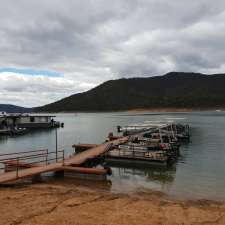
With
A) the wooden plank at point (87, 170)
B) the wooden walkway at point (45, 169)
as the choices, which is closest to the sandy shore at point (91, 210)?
the wooden walkway at point (45, 169)

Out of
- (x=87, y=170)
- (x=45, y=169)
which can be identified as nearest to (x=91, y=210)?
(x=87, y=170)

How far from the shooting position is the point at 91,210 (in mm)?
11641

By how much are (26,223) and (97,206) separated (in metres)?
3.31

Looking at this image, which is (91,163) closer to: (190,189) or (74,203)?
(190,189)

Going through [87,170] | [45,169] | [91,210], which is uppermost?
[45,169]

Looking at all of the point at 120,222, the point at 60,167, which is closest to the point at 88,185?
the point at 60,167

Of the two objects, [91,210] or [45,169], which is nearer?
[91,210]

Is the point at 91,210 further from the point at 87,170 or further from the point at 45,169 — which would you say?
→ the point at 45,169

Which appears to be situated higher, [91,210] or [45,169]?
[45,169]

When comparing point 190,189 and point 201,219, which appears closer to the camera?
point 201,219

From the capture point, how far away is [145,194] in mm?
16219

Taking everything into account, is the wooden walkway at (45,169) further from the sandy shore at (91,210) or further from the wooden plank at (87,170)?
the sandy shore at (91,210)

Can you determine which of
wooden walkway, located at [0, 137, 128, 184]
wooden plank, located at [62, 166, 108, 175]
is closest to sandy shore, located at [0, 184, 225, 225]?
wooden walkway, located at [0, 137, 128, 184]

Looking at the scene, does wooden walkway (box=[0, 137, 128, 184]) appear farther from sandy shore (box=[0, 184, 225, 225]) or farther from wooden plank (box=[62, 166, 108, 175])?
sandy shore (box=[0, 184, 225, 225])
